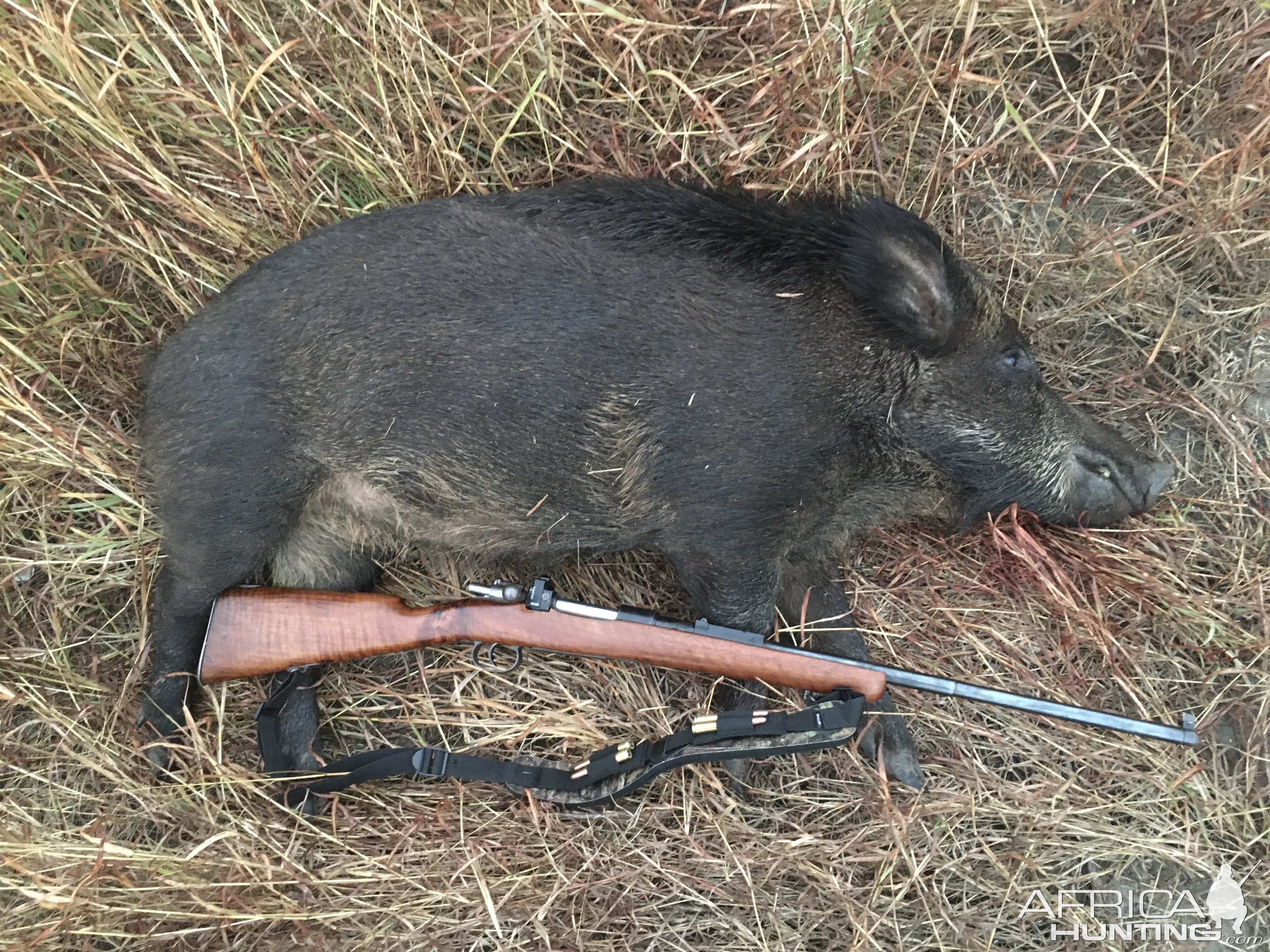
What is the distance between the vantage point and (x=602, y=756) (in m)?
3.32

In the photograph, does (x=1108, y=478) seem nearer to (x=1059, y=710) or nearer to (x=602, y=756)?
(x=1059, y=710)

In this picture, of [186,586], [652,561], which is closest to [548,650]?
[652,561]

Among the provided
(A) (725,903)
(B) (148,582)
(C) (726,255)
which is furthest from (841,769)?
(B) (148,582)

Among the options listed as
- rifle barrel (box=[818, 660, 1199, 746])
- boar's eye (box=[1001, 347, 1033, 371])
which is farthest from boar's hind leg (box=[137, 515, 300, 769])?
boar's eye (box=[1001, 347, 1033, 371])

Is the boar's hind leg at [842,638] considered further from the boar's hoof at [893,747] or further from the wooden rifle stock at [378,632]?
the wooden rifle stock at [378,632]

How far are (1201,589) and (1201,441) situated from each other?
2.08 ft

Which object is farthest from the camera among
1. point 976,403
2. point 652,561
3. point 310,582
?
point 652,561

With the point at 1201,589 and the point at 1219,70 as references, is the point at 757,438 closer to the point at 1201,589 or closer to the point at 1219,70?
the point at 1201,589

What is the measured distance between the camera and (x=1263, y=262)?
348 centimetres

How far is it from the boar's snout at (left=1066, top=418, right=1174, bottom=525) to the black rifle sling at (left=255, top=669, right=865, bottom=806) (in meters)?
1.22

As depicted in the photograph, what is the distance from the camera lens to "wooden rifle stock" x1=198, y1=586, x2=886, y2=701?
3129mm

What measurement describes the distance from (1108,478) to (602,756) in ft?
7.48

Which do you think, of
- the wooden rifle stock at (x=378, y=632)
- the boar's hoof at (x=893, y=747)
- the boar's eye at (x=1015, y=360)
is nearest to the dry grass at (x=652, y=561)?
the boar's hoof at (x=893, y=747)

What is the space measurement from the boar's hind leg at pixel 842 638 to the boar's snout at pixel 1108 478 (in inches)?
38.5
